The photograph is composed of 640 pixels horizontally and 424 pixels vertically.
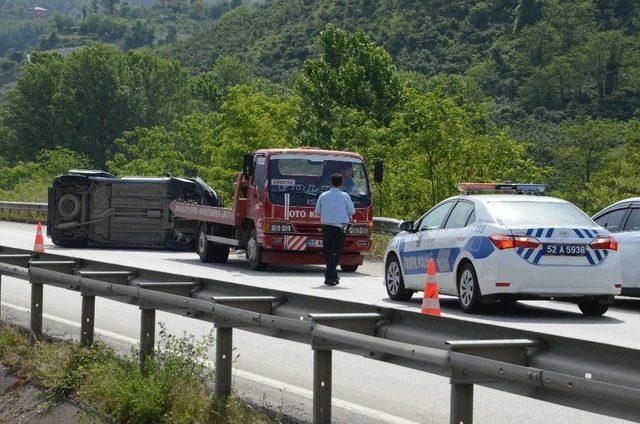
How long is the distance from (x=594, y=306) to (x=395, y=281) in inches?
126

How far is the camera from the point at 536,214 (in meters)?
16.1

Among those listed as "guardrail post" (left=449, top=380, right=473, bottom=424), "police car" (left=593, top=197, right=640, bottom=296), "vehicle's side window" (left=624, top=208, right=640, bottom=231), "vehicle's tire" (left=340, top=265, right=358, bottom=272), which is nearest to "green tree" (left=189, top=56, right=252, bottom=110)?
"vehicle's tire" (left=340, top=265, right=358, bottom=272)

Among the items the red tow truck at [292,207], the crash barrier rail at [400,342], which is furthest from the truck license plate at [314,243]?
the crash barrier rail at [400,342]

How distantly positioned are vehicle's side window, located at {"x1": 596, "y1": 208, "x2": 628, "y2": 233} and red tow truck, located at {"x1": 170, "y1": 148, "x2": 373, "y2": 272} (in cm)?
655

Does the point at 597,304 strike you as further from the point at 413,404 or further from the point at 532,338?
the point at 532,338

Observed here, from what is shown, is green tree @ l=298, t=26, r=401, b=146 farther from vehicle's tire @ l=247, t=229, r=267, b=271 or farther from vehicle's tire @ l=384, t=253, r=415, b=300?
vehicle's tire @ l=384, t=253, r=415, b=300

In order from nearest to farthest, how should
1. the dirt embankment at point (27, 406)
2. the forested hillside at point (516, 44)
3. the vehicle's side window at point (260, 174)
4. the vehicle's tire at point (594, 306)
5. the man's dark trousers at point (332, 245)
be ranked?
the dirt embankment at point (27, 406), the vehicle's tire at point (594, 306), the man's dark trousers at point (332, 245), the vehicle's side window at point (260, 174), the forested hillside at point (516, 44)

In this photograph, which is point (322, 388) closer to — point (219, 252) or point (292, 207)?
point (292, 207)

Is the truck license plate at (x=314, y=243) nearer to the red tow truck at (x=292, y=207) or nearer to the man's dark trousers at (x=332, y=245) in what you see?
the red tow truck at (x=292, y=207)

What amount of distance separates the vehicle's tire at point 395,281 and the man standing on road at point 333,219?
2455 mm

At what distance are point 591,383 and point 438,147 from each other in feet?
139

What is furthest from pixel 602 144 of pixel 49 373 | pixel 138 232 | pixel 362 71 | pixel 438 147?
pixel 49 373

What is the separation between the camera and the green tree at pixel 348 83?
85.1 metres

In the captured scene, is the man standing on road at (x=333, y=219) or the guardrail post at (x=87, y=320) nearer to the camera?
the guardrail post at (x=87, y=320)
